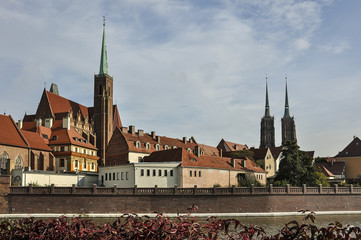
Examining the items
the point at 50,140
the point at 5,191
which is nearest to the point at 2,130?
the point at 50,140

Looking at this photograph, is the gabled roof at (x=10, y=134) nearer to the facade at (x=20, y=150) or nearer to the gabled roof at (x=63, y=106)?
the facade at (x=20, y=150)

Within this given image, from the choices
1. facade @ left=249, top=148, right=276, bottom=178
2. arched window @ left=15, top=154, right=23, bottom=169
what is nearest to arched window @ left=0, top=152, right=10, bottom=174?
arched window @ left=15, top=154, right=23, bottom=169

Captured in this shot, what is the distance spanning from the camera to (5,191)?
1999 inches

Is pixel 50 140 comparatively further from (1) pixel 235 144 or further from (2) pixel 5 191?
(1) pixel 235 144

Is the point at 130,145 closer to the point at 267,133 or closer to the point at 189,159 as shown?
the point at 189,159

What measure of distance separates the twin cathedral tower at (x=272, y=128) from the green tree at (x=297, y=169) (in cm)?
10661

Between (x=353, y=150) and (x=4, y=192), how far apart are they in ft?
278

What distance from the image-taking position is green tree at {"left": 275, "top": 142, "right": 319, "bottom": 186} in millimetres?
66125

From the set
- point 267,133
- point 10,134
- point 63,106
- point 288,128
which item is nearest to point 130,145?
point 10,134

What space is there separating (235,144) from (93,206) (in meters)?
72.8

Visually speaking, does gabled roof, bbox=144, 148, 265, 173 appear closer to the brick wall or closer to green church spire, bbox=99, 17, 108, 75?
the brick wall

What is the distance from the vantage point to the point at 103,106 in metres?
107

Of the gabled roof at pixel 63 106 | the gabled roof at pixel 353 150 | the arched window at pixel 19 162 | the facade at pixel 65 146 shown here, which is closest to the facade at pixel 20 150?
the arched window at pixel 19 162

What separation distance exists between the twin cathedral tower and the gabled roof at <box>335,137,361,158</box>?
220 feet
